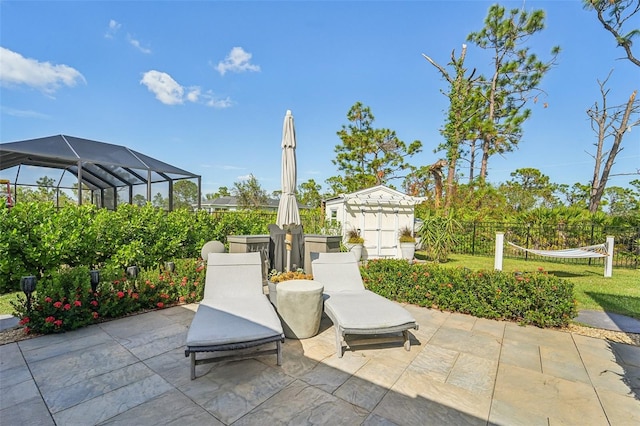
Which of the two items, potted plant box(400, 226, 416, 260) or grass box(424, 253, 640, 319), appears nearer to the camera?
grass box(424, 253, 640, 319)

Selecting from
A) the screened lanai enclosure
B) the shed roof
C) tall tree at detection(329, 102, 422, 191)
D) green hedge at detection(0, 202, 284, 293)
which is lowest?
green hedge at detection(0, 202, 284, 293)

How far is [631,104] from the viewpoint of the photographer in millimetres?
14297

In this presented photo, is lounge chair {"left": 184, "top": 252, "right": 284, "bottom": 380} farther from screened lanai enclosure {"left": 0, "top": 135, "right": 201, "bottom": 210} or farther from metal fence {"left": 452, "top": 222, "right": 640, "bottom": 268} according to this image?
metal fence {"left": 452, "top": 222, "right": 640, "bottom": 268}

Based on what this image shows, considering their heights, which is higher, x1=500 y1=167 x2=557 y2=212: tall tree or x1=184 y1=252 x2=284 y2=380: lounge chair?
x1=500 y1=167 x2=557 y2=212: tall tree

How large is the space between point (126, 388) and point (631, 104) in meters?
22.9

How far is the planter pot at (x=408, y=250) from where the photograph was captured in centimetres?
1012

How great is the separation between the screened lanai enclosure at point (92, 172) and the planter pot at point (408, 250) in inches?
326

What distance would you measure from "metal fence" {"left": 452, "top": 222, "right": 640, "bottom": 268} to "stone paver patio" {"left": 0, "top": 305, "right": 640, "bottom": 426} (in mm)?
7565

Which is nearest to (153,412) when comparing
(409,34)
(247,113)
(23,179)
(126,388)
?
(126,388)

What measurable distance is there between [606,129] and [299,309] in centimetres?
2142

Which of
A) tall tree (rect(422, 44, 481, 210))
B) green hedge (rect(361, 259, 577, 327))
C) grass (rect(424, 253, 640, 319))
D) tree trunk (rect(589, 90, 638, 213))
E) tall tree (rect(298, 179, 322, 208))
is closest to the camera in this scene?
green hedge (rect(361, 259, 577, 327))

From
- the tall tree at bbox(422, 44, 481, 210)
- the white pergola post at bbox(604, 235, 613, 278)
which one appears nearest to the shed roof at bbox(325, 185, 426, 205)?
the white pergola post at bbox(604, 235, 613, 278)

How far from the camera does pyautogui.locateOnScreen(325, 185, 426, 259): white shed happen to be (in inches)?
422

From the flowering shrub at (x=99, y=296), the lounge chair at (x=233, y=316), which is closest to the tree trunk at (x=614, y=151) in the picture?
the lounge chair at (x=233, y=316)
